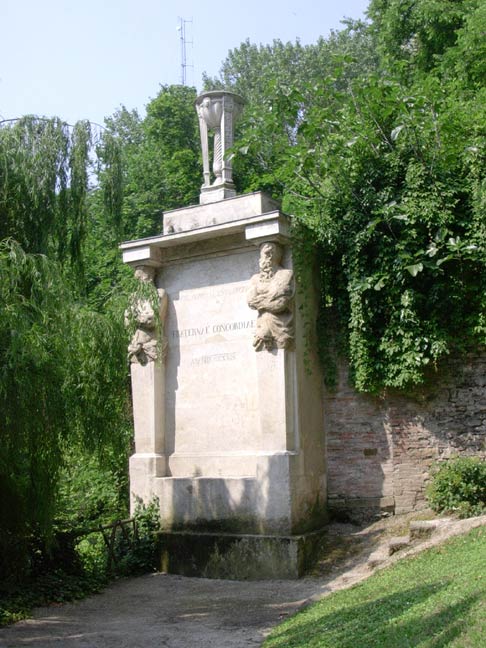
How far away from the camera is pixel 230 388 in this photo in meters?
11.9

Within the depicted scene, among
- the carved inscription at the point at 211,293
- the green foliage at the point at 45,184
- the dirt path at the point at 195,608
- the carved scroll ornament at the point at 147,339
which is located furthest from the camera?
the carved scroll ornament at the point at 147,339

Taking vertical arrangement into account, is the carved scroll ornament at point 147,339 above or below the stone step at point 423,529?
above

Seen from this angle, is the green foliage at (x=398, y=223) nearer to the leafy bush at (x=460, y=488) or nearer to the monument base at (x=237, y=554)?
the leafy bush at (x=460, y=488)

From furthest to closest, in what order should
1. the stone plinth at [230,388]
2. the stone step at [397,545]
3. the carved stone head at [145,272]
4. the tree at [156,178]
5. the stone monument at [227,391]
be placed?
1. the tree at [156,178]
2. the carved stone head at [145,272]
3. the stone plinth at [230,388]
4. the stone monument at [227,391]
5. the stone step at [397,545]

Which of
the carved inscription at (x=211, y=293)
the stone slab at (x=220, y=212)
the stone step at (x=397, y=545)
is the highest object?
the stone slab at (x=220, y=212)

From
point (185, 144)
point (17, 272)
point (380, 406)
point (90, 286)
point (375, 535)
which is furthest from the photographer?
point (185, 144)

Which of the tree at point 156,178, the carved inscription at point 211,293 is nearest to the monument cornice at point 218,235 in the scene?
the carved inscription at point 211,293

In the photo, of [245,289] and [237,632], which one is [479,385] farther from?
[237,632]

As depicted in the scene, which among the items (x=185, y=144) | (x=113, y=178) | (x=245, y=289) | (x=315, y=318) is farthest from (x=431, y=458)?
(x=185, y=144)

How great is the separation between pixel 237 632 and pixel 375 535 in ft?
11.4

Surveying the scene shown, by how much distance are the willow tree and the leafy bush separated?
178 inches

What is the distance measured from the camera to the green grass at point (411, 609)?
19.6ft

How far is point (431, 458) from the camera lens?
11547 millimetres

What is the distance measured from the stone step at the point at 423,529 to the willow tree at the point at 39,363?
3.95 m
